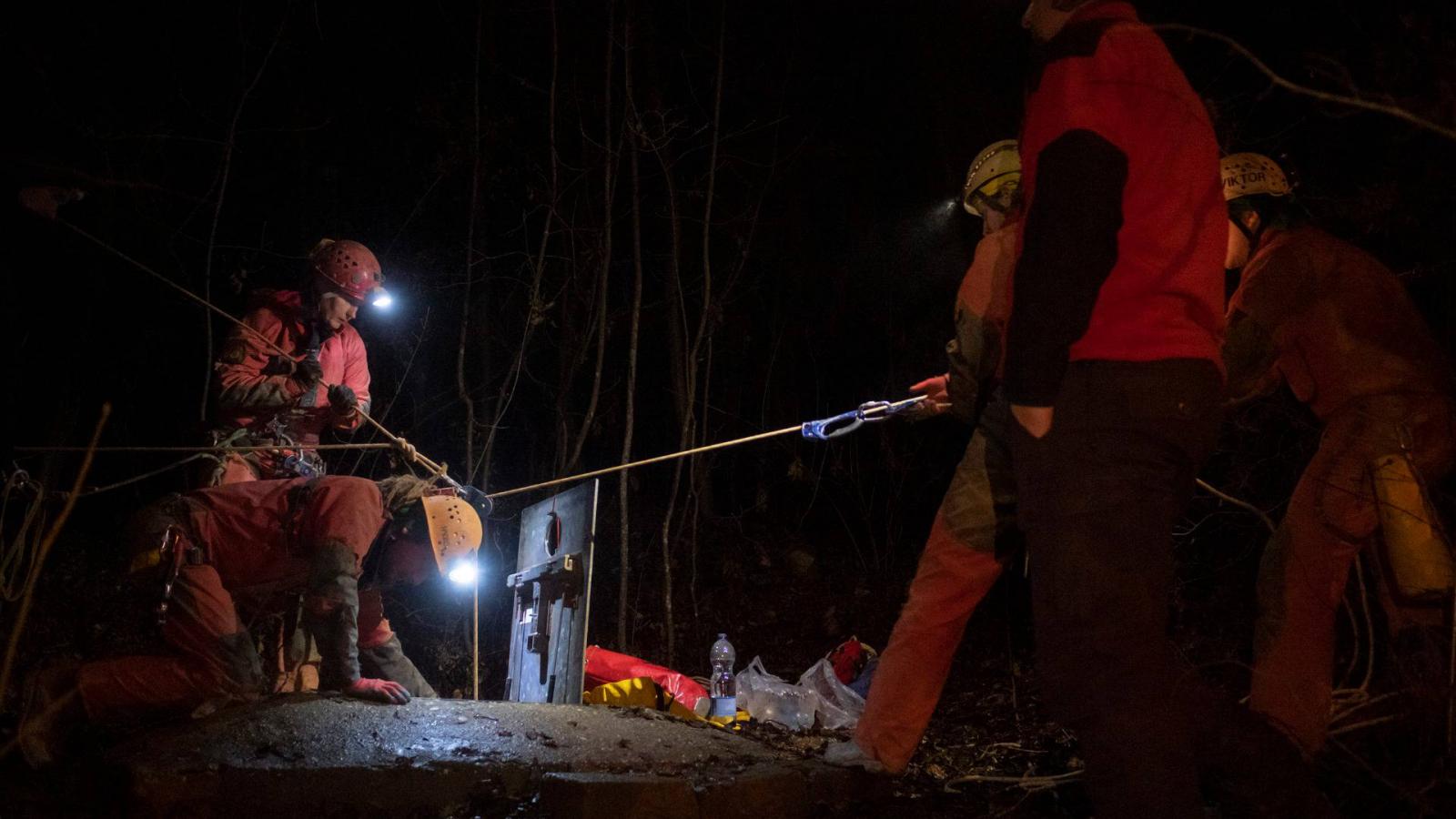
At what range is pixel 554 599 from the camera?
6242 mm

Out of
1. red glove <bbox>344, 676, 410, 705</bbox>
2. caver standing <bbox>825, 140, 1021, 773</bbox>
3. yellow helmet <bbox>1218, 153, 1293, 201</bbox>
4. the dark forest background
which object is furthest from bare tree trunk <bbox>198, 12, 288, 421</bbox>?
yellow helmet <bbox>1218, 153, 1293, 201</bbox>

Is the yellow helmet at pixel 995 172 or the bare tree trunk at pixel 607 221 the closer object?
the yellow helmet at pixel 995 172

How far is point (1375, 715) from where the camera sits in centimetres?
356

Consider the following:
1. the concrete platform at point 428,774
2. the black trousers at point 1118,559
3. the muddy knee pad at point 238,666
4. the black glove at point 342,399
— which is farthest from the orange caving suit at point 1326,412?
the black glove at point 342,399

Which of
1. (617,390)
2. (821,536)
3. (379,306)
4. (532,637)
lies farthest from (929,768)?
(617,390)

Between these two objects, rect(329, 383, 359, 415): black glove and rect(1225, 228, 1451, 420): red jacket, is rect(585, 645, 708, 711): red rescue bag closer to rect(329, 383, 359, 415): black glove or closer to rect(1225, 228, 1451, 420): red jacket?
rect(329, 383, 359, 415): black glove

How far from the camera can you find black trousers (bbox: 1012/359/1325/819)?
2094mm

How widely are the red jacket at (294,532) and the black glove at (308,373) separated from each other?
0.96 m

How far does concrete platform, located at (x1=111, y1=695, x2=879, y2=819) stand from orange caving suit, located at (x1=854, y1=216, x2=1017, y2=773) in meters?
0.31

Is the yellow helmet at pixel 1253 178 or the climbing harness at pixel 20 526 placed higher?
the yellow helmet at pixel 1253 178

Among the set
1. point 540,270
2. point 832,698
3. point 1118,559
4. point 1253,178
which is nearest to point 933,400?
point 1253,178

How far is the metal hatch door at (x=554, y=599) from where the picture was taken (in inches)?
229

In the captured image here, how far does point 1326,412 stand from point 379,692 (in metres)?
4.09

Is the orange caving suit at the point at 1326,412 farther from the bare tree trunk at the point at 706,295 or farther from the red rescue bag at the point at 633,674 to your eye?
the bare tree trunk at the point at 706,295
